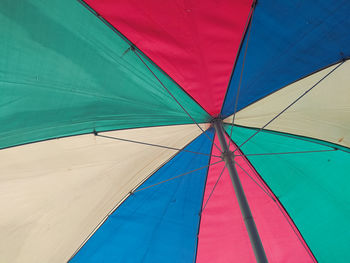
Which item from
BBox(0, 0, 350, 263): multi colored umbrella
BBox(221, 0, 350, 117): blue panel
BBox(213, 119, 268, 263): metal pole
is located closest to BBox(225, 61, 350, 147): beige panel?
BBox(0, 0, 350, 263): multi colored umbrella

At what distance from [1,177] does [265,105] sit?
2037 millimetres

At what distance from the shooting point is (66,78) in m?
1.89

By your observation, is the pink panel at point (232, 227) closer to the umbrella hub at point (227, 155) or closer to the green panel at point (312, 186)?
the green panel at point (312, 186)

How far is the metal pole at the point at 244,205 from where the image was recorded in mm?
1825

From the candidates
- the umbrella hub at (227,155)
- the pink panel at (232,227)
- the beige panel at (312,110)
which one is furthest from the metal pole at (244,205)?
the pink panel at (232,227)

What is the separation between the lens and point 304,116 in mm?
2469

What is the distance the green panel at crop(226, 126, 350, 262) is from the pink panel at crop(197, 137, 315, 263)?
6.2 inches

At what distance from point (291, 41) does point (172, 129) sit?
1.12 meters

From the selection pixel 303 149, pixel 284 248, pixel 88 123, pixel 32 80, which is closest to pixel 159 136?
pixel 88 123

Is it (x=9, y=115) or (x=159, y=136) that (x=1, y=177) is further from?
(x=159, y=136)

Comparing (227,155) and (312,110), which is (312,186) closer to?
(312,110)

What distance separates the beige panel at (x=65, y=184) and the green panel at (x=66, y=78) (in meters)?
0.16

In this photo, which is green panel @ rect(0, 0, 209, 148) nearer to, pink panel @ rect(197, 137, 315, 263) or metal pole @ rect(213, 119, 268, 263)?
metal pole @ rect(213, 119, 268, 263)

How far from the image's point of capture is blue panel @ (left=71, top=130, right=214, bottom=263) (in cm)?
255
